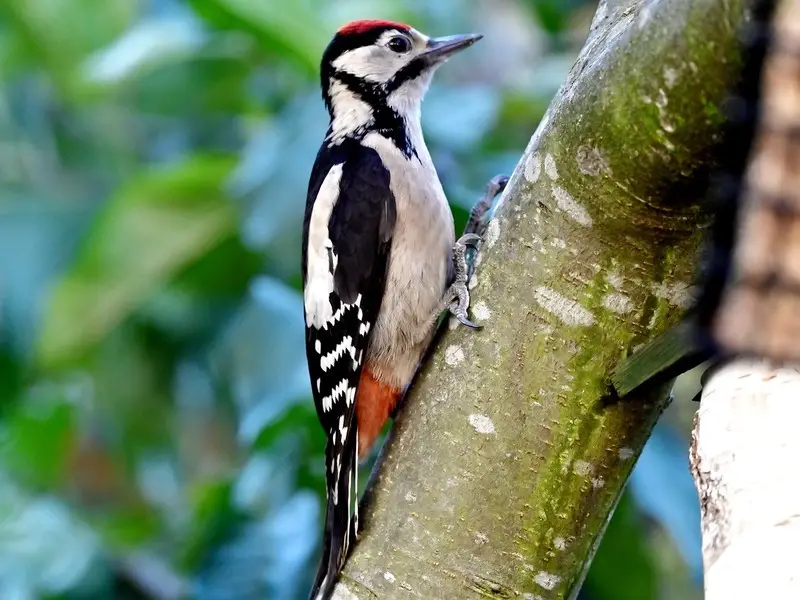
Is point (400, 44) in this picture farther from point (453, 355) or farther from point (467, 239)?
point (453, 355)

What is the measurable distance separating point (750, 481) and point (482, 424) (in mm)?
501

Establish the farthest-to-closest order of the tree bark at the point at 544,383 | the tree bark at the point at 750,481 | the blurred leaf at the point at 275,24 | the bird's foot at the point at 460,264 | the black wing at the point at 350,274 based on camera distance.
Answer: the blurred leaf at the point at 275,24 < the black wing at the point at 350,274 < the bird's foot at the point at 460,264 < the tree bark at the point at 544,383 < the tree bark at the point at 750,481

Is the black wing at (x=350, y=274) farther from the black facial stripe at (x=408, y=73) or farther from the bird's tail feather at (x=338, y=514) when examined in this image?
the black facial stripe at (x=408, y=73)

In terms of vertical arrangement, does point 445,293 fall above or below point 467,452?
above

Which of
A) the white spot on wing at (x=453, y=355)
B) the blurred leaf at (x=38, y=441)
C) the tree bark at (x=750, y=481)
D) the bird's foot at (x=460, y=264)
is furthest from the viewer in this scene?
the blurred leaf at (x=38, y=441)

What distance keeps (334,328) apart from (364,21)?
63cm

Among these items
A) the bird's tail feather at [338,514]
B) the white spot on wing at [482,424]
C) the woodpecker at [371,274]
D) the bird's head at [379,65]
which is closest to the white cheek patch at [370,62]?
the bird's head at [379,65]

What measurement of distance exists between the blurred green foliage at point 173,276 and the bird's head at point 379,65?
0.18 ft

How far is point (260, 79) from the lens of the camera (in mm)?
2377

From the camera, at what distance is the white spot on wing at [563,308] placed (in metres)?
1.03

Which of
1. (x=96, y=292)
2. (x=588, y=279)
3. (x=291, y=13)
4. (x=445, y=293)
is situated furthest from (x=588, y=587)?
(x=291, y=13)

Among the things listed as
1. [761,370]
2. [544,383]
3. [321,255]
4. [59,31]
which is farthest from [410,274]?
[59,31]

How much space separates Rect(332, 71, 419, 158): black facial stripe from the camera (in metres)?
1.68

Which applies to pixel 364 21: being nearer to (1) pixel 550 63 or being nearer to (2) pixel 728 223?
(1) pixel 550 63
